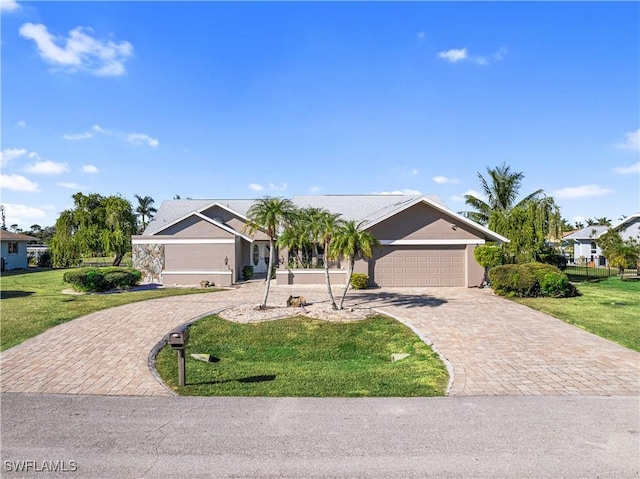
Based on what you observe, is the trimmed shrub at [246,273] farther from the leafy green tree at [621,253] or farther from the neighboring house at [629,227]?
the neighboring house at [629,227]

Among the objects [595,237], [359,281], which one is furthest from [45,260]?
[595,237]

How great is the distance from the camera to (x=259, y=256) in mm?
27891

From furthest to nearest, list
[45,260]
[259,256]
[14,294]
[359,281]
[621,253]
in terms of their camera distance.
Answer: [45,260], [259,256], [621,253], [359,281], [14,294]

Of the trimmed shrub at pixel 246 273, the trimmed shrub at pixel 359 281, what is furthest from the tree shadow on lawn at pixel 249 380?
the trimmed shrub at pixel 246 273

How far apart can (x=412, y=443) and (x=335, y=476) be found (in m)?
1.27

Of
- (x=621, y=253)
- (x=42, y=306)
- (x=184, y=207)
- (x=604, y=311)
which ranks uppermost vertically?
(x=184, y=207)

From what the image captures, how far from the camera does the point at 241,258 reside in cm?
2512

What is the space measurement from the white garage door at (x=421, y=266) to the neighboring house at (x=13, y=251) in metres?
34.3

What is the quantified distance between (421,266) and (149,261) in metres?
16.2

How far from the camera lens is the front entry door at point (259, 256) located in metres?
27.3

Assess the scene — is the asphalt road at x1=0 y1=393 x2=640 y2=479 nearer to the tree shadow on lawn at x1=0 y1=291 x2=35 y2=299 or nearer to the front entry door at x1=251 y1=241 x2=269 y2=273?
the tree shadow on lawn at x1=0 y1=291 x2=35 y2=299

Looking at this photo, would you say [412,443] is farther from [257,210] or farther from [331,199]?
[331,199]

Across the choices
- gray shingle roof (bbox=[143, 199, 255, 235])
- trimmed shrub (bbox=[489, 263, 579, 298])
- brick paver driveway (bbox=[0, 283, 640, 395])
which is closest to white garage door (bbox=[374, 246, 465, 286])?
trimmed shrub (bbox=[489, 263, 579, 298])

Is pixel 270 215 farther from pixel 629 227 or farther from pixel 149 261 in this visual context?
pixel 629 227
